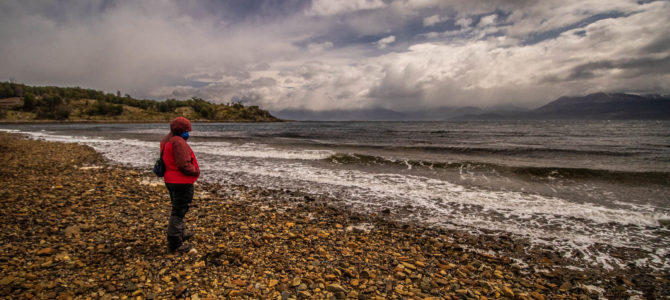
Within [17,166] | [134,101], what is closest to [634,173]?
[17,166]

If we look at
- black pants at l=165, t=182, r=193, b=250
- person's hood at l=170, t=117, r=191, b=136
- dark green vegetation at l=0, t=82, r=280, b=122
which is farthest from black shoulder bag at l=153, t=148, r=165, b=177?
dark green vegetation at l=0, t=82, r=280, b=122

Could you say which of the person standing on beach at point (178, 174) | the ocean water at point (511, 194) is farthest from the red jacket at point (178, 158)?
the ocean water at point (511, 194)

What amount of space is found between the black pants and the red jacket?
0.16 metres

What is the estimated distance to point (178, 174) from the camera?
4.75 m

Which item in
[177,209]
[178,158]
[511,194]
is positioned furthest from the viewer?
[511,194]

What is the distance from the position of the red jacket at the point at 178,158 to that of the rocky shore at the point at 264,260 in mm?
1401

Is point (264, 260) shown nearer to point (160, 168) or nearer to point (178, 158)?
point (178, 158)

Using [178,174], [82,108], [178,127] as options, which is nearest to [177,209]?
[178,174]

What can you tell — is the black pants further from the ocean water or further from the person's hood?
the ocean water

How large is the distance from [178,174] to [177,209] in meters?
0.71

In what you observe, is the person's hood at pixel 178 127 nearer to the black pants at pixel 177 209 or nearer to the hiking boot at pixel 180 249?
the black pants at pixel 177 209

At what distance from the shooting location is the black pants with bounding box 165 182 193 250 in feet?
15.8

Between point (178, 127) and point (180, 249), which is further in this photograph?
point (180, 249)

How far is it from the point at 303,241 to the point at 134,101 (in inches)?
8403
